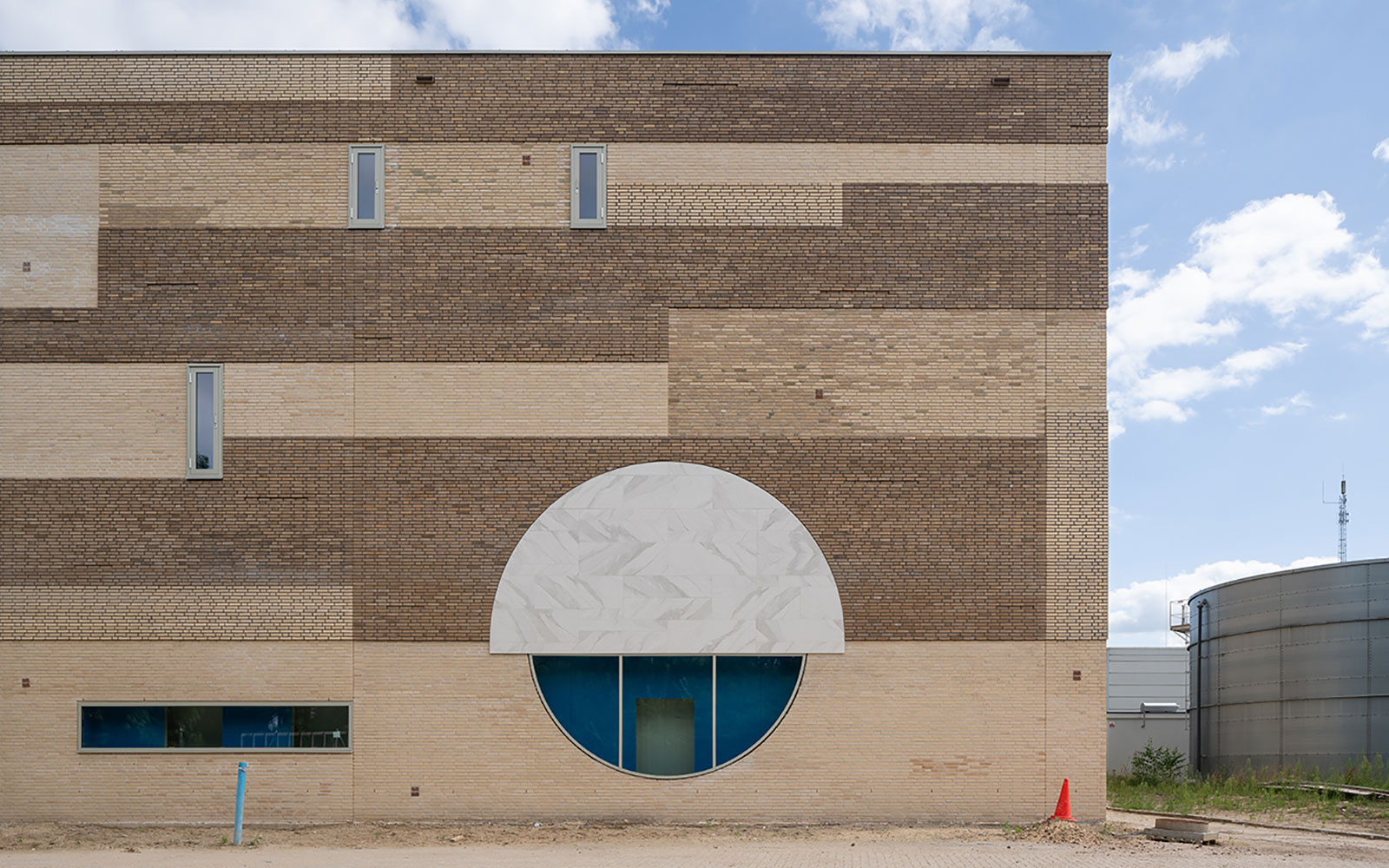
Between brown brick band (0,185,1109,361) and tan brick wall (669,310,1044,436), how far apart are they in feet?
1.13

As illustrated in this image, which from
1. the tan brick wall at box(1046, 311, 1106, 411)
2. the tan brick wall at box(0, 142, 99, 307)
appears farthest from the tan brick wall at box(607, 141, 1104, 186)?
the tan brick wall at box(0, 142, 99, 307)

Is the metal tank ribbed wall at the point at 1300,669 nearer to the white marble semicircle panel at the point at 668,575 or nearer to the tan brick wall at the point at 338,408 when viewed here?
the white marble semicircle panel at the point at 668,575

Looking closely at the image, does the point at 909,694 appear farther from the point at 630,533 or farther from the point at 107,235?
the point at 107,235

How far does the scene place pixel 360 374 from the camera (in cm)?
1725

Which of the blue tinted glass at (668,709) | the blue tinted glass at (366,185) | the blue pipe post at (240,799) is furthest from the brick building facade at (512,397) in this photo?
the blue pipe post at (240,799)

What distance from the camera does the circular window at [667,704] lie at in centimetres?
1667

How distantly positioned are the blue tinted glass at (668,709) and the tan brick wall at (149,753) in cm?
463

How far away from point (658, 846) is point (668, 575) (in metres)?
4.21

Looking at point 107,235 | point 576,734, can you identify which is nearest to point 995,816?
point 576,734

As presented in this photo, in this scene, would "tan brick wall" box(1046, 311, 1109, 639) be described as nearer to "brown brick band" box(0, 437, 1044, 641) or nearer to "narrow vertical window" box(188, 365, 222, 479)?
"brown brick band" box(0, 437, 1044, 641)

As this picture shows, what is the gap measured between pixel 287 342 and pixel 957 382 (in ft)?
37.5

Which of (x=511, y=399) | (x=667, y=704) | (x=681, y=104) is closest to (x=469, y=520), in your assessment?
(x=511, y=399)

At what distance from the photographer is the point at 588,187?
57.6ft

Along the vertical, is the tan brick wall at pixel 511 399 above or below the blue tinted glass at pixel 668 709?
above
